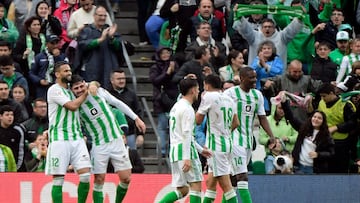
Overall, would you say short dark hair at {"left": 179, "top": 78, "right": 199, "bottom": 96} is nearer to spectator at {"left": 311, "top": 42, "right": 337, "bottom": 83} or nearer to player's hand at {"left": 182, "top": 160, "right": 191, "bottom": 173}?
player's hand at {"left": 182, "top": 160, "right": 191, "bottom": 173}

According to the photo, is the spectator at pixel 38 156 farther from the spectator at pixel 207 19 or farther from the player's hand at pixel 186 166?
the spectator at pixel 207 19

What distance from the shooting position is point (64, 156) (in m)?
19.6

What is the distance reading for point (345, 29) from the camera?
24.9 m

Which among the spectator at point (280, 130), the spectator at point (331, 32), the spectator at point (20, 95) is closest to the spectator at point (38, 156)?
the spectator at point (20, 95)

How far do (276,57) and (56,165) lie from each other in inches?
217

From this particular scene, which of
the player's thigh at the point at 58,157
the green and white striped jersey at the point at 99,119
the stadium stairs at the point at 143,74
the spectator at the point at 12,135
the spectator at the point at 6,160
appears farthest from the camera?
the stadium stairs at the point at 143,74

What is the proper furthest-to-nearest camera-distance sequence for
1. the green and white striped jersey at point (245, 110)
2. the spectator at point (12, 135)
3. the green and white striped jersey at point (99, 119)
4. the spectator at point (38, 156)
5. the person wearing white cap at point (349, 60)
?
the person wearing white cap at point (349, 60)
the spectator at point (12, 135)
the spectator at point (38, 156)
the green and white striped jersey at point (245, 110)
the green and white striped jersey at point (99, 119)

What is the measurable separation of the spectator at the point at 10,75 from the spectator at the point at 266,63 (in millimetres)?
3800

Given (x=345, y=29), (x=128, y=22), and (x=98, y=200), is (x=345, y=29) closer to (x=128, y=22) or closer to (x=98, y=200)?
(x=128, y=22)

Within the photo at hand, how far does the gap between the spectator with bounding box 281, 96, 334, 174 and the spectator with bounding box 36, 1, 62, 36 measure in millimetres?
4913

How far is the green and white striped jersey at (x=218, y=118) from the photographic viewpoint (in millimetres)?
19453

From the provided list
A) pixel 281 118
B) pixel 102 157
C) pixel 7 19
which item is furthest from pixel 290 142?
pixel 7 19

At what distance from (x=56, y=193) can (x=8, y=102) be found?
11.2ft

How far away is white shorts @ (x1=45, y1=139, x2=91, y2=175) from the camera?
1959 cm
